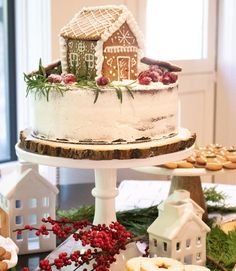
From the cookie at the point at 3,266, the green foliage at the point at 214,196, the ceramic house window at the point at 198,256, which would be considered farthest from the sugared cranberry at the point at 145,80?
the green foliage at the point at 214,196

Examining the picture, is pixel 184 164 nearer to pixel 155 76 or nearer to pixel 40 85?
pixel 155 76

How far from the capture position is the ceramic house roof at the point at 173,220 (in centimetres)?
119

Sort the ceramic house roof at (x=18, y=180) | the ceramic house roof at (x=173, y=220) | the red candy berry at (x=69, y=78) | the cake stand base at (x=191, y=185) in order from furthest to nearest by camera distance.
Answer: the cake stand base at (x=191, y=185) < the ceramic house roof at (x=18, y=180) < the red candy berry at (x=69, y=78) < the ceramic house roof at (x=173, y=220)

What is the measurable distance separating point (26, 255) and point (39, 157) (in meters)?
0.30

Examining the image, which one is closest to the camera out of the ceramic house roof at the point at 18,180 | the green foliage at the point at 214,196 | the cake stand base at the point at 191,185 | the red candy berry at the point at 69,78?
the red candy berry at the point at 69,78

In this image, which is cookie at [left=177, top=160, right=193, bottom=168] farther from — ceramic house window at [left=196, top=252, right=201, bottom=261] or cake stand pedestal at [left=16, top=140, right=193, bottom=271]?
ceramic house window at [left=196, top=252, right=201, bottom=261]

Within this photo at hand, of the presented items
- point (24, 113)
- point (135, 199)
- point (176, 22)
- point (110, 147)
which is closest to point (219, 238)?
point (110, 147)

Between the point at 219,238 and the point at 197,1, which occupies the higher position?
the point at 197,1

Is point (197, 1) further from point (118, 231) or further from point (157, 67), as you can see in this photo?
point (118, 231)

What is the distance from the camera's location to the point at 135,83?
1316mm

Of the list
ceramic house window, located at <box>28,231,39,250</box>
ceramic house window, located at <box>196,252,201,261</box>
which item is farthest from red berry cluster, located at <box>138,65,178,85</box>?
ceramic house window, located at <box>28,231,39,250</box>

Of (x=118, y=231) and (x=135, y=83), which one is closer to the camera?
(x=118, y=231)

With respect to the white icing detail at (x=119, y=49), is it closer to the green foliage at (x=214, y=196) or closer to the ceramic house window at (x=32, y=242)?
the ceramic house window at (x=32, y=242)

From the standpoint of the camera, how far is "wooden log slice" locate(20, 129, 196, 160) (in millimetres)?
1204
